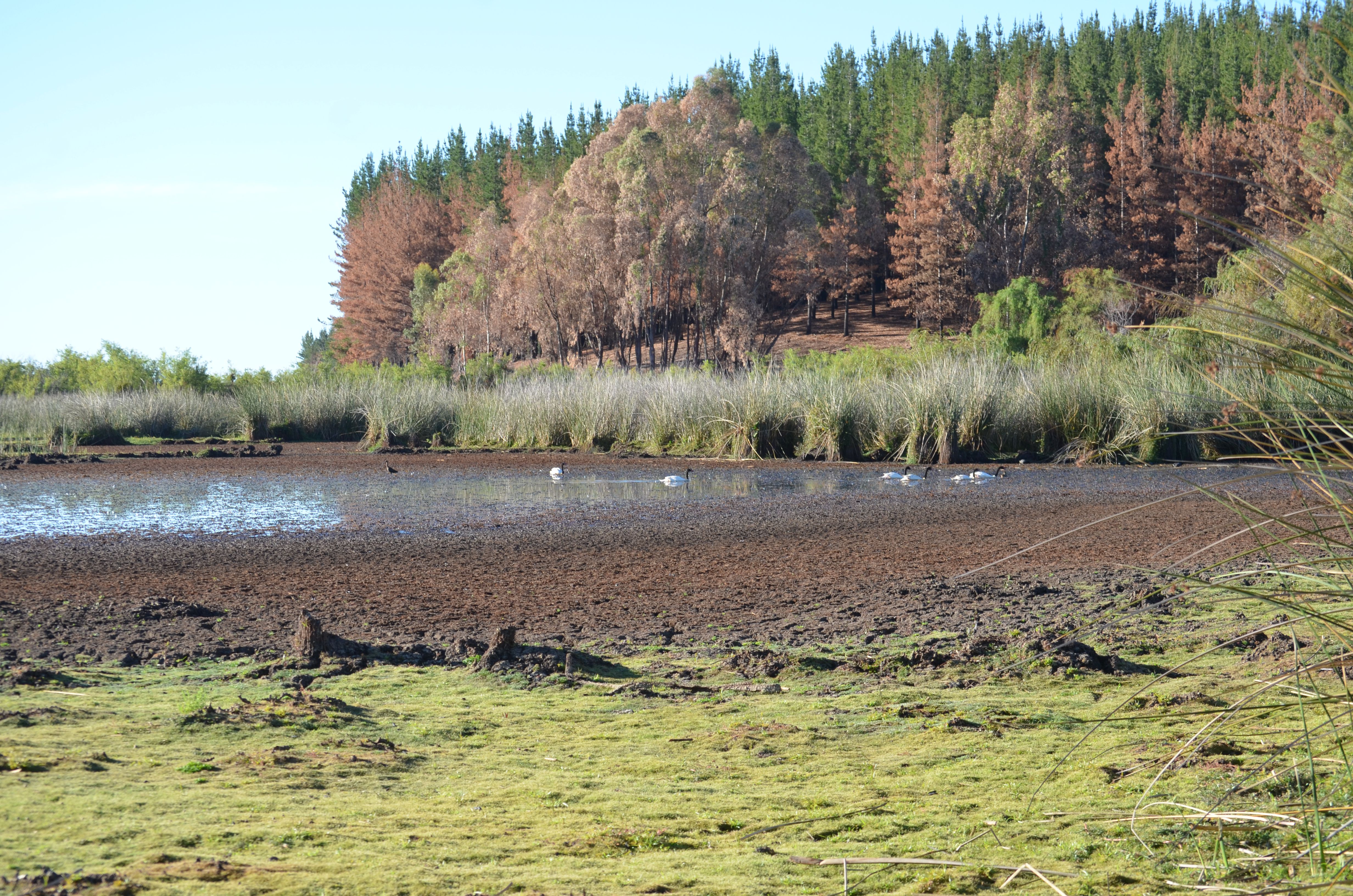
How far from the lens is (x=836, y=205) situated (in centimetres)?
6719

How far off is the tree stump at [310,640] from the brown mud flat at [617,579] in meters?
0.33

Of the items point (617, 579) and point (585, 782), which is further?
point (617, 579)

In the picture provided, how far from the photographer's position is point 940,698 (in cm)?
421

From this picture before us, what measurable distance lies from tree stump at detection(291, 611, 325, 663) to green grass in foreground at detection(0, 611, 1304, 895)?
1.12ft

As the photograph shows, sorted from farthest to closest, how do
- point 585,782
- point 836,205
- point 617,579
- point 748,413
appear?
point 836,205, point 748,413, point 617,579, point 585,782

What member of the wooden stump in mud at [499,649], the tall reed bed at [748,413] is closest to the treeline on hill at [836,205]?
the tall reed bed at [748,413]

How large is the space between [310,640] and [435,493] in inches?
379

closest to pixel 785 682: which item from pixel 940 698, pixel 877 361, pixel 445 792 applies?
pixel 940 698

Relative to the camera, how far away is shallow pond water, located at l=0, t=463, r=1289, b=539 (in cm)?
1120

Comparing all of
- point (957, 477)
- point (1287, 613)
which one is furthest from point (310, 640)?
point (957, 477)

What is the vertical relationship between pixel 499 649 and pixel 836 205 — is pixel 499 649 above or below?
below

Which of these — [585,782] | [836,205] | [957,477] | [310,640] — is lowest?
[585,782]

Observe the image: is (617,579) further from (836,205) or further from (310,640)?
(836,205)

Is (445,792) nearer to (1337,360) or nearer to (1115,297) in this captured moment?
(1337,360)
